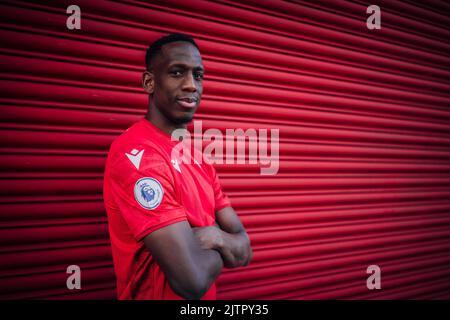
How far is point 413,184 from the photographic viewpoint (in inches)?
140

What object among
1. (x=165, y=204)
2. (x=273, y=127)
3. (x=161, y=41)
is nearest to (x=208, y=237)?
(x=165, y=204)

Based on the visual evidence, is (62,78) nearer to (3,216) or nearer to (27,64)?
(27,64)

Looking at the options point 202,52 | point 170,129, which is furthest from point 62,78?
point 202,52

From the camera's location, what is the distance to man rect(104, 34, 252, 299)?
1343 mm

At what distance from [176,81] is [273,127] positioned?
1.37 meters

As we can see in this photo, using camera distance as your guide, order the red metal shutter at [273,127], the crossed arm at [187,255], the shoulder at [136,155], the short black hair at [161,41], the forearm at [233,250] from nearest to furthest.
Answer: the crossed arm at [187,255], the shoulder at [136,155], the forearm at [233,250], the short black hair at [161,41], the red metal shutter at [273,127]

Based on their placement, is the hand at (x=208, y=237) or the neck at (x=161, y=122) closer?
the hand at (x=208, y=237)

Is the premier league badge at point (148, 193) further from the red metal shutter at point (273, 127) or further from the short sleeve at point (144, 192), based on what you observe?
the red metal shutter at point (273, 127)

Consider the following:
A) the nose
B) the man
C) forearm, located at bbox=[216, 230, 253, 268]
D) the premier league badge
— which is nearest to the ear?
the man

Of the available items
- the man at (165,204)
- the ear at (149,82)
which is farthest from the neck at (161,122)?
the ear at (149,82)

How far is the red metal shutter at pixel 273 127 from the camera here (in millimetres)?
1910

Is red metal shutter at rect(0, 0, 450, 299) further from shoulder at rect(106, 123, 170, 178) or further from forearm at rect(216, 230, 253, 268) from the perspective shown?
forearm at rect(216, 230, 253, 268)

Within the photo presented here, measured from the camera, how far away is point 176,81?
1.65 metres

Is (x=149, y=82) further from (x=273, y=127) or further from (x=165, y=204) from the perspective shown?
(x=273, y=127)
